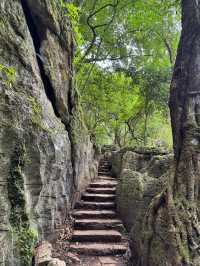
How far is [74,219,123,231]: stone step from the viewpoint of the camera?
636cm

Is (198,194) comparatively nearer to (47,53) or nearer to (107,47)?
(47,53)

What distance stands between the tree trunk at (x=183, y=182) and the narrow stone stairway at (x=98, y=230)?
4.30 feet

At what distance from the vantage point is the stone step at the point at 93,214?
267 inches

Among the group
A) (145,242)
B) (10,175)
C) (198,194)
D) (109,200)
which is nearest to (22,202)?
(10,175)

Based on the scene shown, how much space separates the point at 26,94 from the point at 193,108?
2642mm

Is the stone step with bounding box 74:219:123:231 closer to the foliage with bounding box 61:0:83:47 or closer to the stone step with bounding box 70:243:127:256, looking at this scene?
the stone step with bounding box 70:243:127:256

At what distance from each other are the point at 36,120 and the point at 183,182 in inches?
95.4

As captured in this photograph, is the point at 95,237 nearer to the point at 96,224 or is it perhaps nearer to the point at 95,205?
the point at 96,224

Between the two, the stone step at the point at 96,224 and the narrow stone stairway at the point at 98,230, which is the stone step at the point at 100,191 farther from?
the stone step at the point at 96,224

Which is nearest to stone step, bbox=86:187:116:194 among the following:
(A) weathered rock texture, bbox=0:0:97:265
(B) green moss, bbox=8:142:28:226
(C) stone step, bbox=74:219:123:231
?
(A) weathered rock texture, bbox=0:0:97:265

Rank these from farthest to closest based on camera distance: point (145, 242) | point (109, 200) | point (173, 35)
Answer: point (173, 35)
point (109, 200)
point (145, 242)

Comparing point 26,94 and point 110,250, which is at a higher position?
point 26,94

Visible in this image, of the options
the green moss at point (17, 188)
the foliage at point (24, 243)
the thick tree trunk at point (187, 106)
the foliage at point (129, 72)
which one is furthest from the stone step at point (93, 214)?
the foliage at point (129, 72)

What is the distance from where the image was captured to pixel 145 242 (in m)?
3.97
